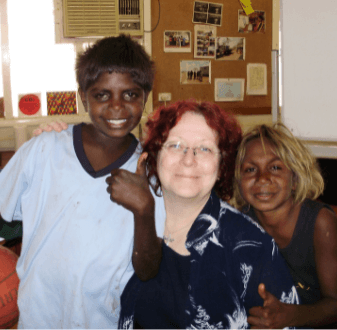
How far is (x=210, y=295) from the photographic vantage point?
1.06 m

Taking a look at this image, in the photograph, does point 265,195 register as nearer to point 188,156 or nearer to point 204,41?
point 188,156

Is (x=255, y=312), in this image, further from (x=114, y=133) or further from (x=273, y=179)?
(x=114, y=133)

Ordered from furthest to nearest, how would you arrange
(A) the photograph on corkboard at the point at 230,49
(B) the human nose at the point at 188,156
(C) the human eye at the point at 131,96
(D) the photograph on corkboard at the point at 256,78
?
(D) the photograph on corkboard at the point at 256,78 < (A) the photograph on corkboard at the point at 230,49 < (C) the human eye at the point at 131,96 < (B) the human nose at the point at 188,156

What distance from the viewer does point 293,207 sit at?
1.30 m

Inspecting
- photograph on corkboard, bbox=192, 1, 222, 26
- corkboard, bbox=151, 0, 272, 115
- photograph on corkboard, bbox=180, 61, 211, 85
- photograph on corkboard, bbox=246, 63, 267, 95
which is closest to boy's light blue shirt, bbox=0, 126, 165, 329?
corkboard, bbox=151, 0, 272, 115

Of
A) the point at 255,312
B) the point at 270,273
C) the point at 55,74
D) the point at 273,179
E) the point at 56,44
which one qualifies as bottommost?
the point at 255,312

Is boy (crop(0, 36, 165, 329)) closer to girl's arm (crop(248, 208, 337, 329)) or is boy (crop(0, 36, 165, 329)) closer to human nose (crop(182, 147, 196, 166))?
human nose (crop(182, 147, 196, 166))

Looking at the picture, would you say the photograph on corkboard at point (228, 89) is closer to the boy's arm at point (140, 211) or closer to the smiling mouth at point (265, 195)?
the smiling mouth at point (265, 195)

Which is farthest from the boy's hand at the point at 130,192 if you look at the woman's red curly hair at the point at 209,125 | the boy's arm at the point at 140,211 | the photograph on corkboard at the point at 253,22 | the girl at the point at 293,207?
the photograph on corkboard at the point at 253,22

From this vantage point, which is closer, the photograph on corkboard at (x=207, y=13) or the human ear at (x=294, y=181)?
the human ear at (x=294, y=181)

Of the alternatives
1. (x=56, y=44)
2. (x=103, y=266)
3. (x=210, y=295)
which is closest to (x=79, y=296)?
(x=103, y=266)

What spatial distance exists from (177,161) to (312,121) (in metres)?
1.15

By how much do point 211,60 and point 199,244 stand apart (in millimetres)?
2760

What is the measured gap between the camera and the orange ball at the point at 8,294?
4.35ft
